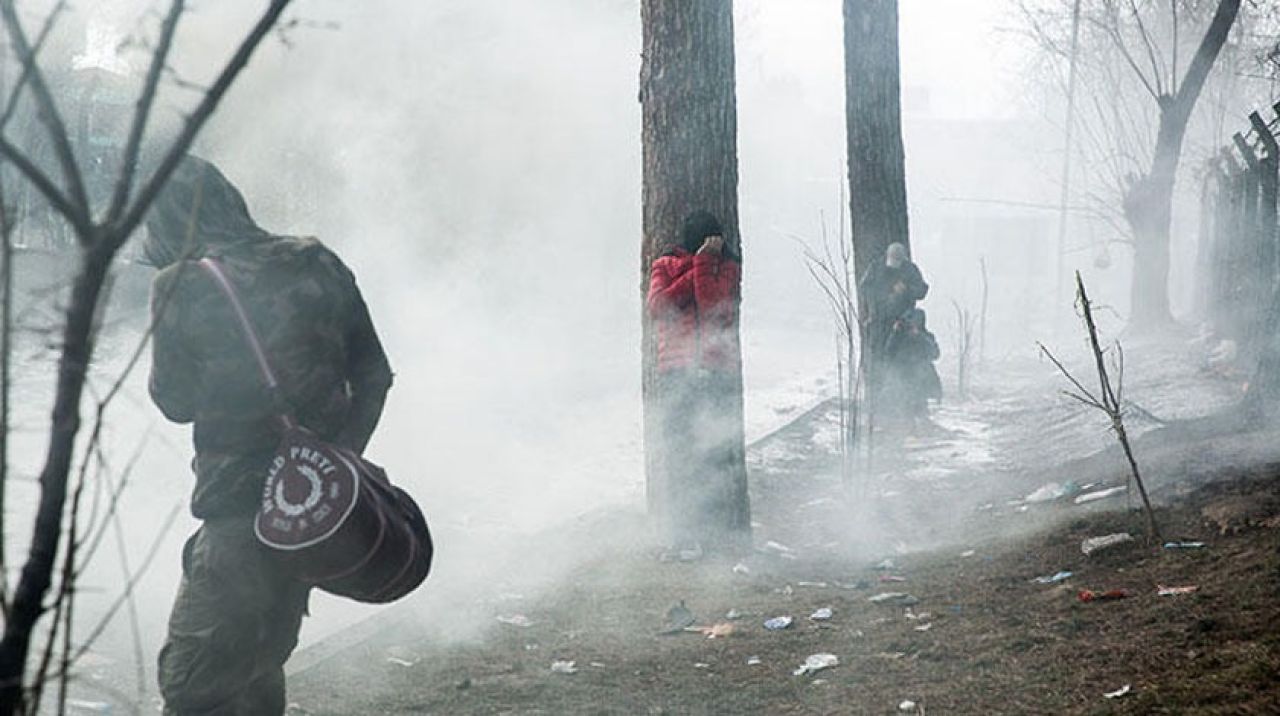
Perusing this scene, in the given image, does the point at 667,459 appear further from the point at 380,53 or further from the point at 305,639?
the point at 380,53

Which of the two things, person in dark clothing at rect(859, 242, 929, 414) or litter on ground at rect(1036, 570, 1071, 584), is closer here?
litter on ground at rect(1036, 570, 1071, 584)

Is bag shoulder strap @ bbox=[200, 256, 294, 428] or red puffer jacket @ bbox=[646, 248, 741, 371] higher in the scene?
bag shoulder strap @ bbox=[200, 256, 294, 428]

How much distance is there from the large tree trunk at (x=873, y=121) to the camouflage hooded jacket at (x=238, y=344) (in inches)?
289

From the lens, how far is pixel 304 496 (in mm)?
2805

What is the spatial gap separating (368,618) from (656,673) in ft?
4.34

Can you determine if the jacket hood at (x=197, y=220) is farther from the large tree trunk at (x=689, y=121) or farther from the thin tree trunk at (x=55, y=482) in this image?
the large tree trunk at (x=689, y=121)

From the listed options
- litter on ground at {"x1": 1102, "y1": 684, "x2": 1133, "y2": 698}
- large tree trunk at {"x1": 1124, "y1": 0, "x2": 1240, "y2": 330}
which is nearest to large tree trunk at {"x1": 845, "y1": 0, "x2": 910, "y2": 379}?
litter on ground at {"x1": 1102, "y1": 684, "x2": 1133, "y2": 698}

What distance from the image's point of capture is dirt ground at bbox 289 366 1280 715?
3902 mm

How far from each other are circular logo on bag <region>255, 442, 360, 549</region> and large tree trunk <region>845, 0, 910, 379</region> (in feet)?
24.9

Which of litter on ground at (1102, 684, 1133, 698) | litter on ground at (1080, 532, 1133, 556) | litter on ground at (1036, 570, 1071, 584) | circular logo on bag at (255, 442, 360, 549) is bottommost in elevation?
litter on ground at (1036, 570, 1071, 584)

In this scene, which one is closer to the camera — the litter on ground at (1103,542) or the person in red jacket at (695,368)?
the litter on ground at (1103,542)

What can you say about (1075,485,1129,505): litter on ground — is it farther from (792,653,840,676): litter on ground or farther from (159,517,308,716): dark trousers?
(159,517,308,716): dark trousers

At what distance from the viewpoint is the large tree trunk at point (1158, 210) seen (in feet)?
56.5

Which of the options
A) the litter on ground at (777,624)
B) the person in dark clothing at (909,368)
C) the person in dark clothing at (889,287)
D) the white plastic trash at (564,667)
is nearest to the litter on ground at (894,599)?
the litter on ground at (777,624)
